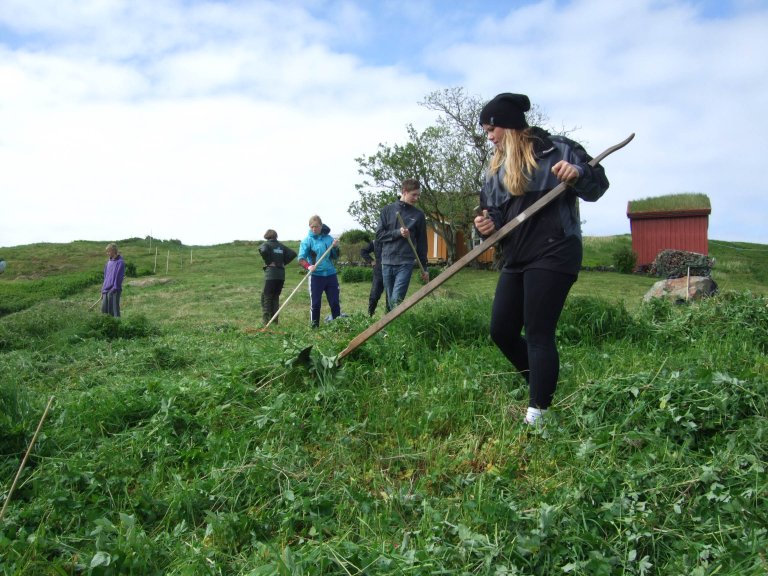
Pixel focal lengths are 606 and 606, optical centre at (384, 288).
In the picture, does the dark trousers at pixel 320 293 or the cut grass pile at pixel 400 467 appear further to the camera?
the dark trousers at pixel 320 293

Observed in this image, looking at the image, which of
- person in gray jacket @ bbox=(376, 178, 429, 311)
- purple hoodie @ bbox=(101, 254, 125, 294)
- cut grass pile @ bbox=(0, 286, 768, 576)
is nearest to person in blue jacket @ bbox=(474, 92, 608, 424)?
cut grass pile @ bbox=(0, 286, 768, 576)

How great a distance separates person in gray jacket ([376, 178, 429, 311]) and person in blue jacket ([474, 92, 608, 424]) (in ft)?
12.7

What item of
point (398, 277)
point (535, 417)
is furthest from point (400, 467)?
point (398, 277)

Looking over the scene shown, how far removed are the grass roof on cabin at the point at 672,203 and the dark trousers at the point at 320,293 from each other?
20.9 m

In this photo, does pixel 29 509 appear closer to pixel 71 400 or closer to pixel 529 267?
pixel 71 400

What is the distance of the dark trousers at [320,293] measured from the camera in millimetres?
8680

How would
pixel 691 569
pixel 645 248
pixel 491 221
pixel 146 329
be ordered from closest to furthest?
pixel 691 569 → pixel 491 221 → pixel 146 329 → pixel 645 248

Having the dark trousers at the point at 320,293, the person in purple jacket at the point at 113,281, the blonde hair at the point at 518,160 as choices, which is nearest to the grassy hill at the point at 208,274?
the person in purple jacket at the point at 113,281

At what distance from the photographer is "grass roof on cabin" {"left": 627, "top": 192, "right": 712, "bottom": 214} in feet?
83.8

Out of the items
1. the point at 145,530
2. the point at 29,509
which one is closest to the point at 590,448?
the point at 145,530

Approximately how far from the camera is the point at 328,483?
2.96 m

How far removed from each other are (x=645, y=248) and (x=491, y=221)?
25.3 meters

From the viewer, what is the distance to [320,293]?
8750mm

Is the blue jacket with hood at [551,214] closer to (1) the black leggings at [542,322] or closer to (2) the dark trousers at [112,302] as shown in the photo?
(1) the black leggings at [542,322]
